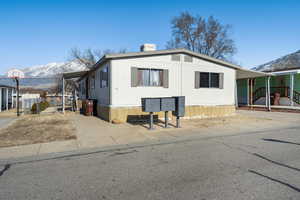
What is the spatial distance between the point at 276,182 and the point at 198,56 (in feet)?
30.4

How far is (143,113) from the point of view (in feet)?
33.4

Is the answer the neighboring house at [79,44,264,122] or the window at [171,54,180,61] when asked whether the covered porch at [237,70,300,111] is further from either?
the window at [171,54,180,61]

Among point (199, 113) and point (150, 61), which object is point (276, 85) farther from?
point (150, 61)

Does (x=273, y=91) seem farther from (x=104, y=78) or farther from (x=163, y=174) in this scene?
(x=163, y=174)

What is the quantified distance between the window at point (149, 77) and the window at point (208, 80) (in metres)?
2.17

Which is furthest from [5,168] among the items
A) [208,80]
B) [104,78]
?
[208,80]

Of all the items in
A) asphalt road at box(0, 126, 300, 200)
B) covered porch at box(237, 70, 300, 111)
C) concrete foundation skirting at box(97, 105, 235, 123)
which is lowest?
asphalt road at box(0, 126, 300, 200)

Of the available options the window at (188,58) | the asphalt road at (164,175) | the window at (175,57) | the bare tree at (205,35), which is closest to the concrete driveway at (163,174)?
the asphalt road at (164,175)

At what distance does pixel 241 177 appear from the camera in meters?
3.36

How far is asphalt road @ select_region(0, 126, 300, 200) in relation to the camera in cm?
283

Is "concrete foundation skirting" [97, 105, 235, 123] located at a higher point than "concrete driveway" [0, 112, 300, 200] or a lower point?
higher

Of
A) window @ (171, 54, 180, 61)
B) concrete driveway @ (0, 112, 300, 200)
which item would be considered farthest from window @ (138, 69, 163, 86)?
concrete driveway @ (0, 112, 300, 200)

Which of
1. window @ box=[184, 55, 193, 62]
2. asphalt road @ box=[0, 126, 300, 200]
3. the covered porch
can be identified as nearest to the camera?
asphalt road @ box=[0, 126, 300, 200]

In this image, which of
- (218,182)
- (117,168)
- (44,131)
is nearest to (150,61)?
(44,131)
